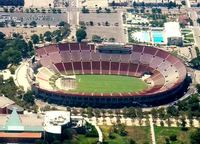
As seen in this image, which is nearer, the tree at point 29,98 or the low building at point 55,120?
the low building at point 55,120

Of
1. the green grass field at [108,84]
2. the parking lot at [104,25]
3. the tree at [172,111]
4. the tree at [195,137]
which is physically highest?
the parking lot at [104,25]

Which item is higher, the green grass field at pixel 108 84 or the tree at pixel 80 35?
the tree at pixel 80 35

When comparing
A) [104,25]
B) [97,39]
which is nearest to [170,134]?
[97,39]

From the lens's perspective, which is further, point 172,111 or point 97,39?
point 97,39

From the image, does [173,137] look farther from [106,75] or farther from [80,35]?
[80,35]

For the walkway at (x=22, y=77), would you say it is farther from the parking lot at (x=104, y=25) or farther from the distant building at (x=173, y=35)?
the distant building at (x=173, y=35)

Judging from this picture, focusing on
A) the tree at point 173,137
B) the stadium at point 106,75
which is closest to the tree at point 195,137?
the tree at point 173,137
